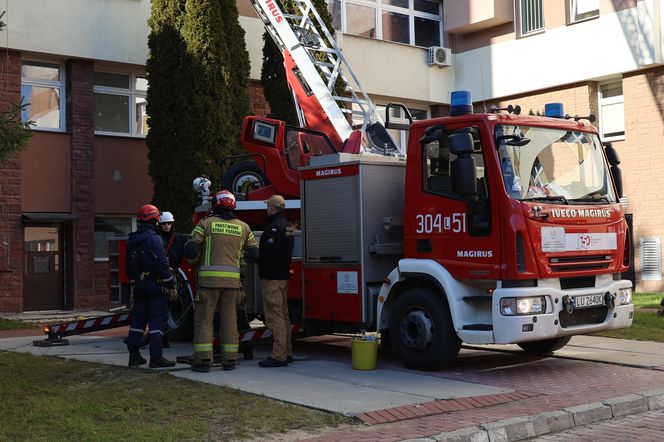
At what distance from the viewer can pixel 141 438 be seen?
21.4ft

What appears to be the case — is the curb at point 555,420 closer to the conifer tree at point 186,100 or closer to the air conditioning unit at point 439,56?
the conifer tree at point 186,100

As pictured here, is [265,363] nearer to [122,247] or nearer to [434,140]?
[434,140]

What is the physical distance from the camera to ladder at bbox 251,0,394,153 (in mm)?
13492

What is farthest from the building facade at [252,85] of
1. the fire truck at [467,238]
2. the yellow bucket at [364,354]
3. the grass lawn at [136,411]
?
the grass lawn at [136,411]

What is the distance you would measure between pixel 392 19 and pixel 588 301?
18.5 meters

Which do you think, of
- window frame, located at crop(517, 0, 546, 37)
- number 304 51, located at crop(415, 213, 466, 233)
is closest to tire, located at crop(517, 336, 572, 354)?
number 304 51, located at crop(415, 213, 466, 233)

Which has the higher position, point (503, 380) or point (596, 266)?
point (596, 266)

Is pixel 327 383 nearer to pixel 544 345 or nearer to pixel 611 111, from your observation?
pixel 544 345

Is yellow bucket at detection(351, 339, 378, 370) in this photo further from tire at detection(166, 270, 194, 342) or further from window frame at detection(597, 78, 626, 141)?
window frame at detection(597, 78, 626, 141)

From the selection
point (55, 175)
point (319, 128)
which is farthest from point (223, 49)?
point (319, 128)

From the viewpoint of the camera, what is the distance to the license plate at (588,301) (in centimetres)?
972

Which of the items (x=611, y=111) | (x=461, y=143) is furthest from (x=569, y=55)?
(x=461, y=143)

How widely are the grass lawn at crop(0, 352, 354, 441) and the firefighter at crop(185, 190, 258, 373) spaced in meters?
0.64

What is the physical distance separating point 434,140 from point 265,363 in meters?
3.20
